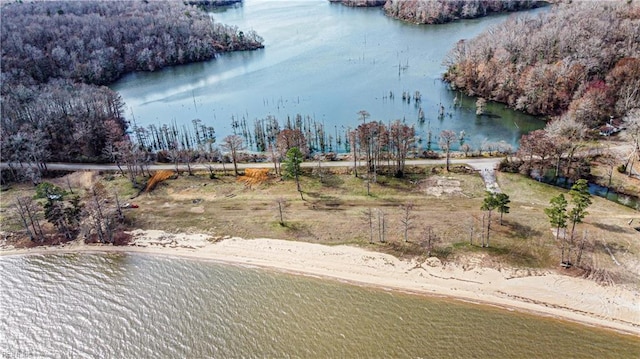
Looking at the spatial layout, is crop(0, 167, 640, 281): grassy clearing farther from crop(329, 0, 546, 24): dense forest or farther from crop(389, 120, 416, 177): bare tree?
crop(329, 0, 546, 24): dense forest

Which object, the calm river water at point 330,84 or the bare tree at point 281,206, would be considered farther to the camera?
the calm river water at point 330,84

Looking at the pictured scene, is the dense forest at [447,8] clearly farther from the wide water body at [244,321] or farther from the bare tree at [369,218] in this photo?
the wide water body at [244,321]

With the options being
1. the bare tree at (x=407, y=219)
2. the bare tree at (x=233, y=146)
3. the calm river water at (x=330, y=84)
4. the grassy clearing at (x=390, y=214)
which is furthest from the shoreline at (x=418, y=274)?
the calm river water at (x=330, y=84)

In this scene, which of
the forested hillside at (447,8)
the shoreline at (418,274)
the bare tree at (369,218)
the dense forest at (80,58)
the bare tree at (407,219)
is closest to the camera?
the shoreline at (418,274)

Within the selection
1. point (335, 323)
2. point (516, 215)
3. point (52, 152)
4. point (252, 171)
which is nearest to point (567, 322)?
point (516, 215)

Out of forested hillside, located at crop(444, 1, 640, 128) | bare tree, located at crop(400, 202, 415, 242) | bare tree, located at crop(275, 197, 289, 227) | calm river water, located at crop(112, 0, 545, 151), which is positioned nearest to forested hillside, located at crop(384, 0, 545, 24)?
calm river water, located at crop(112, 0, 545, 151)

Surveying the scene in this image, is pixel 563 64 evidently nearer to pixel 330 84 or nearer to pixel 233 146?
pixel 330 84

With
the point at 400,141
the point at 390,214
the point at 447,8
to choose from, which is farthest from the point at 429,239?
the point at 447,8
